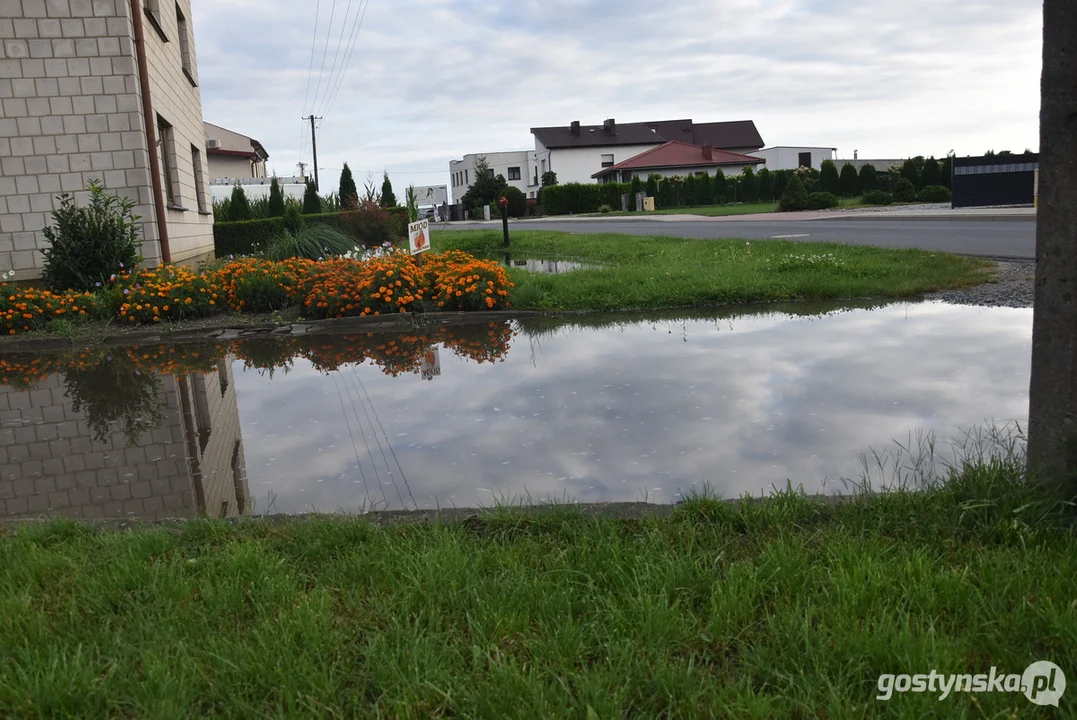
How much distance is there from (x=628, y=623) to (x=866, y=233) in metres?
19.7

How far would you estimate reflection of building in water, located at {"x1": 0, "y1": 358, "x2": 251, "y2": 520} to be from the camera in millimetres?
4539

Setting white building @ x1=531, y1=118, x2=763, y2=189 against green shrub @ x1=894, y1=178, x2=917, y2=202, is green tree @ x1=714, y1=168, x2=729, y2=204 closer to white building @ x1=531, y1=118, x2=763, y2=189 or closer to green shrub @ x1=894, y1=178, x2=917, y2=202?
green shrub @ x1=894, y1=178, x2=917, y2=202

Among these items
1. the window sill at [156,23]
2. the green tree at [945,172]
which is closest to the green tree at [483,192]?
the green tree at [945,172]

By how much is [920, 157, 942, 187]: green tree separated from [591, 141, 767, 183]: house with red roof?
26.4m

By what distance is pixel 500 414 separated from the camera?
5.95 meters

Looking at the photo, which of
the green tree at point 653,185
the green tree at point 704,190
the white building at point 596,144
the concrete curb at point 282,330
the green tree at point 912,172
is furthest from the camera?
the white building at point 596,144

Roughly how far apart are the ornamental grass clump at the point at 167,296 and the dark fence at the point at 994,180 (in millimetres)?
27227

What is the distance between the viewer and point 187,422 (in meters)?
6.20

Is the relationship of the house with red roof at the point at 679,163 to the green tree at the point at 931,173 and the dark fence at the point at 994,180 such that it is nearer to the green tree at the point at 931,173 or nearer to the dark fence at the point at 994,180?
the green tree at the point at 931,173

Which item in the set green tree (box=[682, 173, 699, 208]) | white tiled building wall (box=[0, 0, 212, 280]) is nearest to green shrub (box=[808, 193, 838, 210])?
green tree (box=[682, 173, 699, 208])

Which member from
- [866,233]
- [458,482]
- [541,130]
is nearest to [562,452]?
[458,482]

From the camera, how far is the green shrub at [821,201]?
137ft

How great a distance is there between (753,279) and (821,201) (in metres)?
32.9

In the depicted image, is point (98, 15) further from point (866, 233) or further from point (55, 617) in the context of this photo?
point (866, 233)
